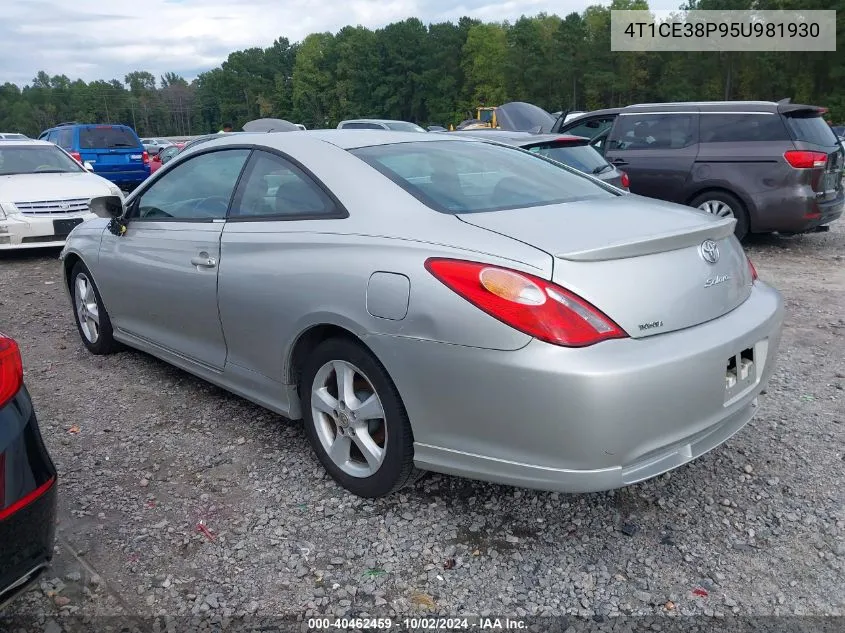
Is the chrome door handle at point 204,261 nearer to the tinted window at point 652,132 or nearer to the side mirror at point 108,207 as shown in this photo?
the side mirror at point 108,207

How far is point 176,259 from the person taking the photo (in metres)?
3.72

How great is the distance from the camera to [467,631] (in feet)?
7.41

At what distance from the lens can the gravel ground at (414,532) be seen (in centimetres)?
240

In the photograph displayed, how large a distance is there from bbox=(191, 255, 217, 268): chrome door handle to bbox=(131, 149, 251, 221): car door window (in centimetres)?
22

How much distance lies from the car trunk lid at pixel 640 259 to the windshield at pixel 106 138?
612 inches

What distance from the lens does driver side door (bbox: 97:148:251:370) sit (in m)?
3.55

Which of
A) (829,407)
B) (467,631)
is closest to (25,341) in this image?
(467,631)

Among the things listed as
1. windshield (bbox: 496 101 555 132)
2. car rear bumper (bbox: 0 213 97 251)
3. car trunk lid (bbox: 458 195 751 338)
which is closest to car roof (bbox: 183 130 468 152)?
car trunk lid (bbox: 458 195 751 338)

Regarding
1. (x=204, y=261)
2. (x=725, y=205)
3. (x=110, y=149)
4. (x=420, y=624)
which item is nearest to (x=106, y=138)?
(x=110, y=149)

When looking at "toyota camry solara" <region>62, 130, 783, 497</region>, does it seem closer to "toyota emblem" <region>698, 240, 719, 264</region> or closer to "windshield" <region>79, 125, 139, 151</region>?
"toyota emblem" <region>698, 240, 719, 264</region>

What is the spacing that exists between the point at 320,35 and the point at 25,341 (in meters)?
122

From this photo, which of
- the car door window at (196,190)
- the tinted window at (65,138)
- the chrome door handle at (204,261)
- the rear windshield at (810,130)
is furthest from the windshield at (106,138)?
the chrome door handle at (204,261)

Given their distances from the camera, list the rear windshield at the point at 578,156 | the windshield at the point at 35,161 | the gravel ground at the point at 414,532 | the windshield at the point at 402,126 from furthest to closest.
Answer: the windshield at the point at 402,126 → the windshield at the point at 35,161 → the rear windshield at the point at 578,156 → the gravel ground at the point at 414,532

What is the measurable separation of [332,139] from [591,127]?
795cm
